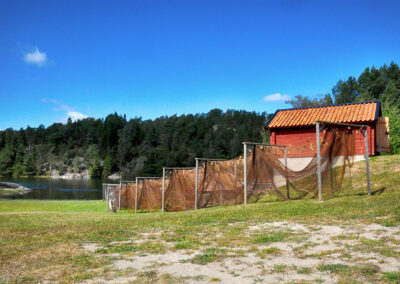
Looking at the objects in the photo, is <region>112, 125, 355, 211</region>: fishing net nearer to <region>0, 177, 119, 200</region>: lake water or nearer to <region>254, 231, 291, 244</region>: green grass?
<region>254, 231, 291, 244</region>: green grass

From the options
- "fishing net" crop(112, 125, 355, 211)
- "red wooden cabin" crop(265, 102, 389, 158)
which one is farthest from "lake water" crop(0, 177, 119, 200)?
"fishing net" crop(112, 125, 355, 211)

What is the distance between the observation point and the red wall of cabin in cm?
2031

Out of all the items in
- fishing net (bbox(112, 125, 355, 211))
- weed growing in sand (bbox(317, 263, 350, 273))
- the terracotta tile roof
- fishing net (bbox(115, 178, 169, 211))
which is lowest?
fishing net (bbox(115, 178, 169, 211))

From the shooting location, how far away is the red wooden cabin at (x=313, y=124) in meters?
20.5

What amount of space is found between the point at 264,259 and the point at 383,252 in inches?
65.4

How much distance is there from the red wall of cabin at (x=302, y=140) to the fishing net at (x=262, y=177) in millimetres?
6633

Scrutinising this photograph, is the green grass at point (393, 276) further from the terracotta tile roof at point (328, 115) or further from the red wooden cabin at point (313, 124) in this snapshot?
the terracotta tile roof at point (328, 115)

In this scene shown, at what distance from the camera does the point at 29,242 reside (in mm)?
6773

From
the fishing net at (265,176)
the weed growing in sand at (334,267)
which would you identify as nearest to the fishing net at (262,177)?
the fishing net at (265,176)

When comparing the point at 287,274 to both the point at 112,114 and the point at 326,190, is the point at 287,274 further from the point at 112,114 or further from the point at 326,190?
the point at 112,114

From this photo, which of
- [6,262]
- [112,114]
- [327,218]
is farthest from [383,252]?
[112,114]

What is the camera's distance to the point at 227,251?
17.4ft

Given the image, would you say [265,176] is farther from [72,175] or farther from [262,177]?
[72,175]

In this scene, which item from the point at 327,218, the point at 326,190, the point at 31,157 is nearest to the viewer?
the point at 327,218
